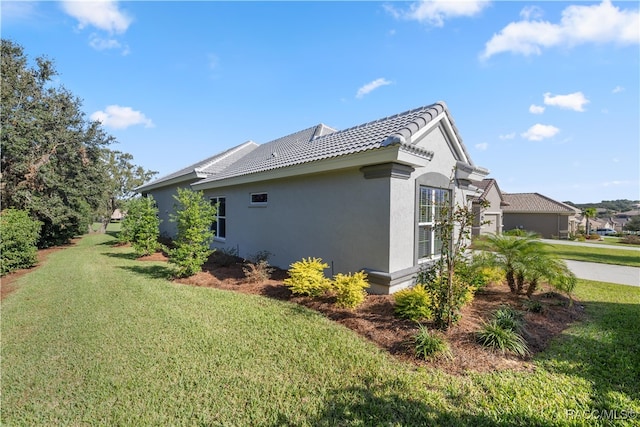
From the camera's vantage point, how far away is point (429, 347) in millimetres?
4109

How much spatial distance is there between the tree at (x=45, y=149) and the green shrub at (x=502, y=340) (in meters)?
20.7

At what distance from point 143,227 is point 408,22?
13.8m

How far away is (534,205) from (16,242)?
45.6 metres

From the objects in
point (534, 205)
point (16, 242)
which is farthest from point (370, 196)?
point (534, 205)

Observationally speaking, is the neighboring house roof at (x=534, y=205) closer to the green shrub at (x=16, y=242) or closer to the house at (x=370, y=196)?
the house at (x=370, y=196)

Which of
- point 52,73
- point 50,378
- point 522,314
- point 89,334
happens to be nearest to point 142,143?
point 52,73

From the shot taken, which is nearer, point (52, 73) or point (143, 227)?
point (143, 227)

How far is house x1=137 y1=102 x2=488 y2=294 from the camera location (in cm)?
661

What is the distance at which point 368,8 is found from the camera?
28.2ft

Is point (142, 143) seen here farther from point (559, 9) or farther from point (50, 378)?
point (559, 9)

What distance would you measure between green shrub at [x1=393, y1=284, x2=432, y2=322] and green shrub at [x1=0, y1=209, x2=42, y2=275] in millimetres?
13862

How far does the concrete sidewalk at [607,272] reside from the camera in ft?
33.0

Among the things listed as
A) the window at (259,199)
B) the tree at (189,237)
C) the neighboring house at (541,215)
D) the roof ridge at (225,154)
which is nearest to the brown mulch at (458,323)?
the tree at (189,237)

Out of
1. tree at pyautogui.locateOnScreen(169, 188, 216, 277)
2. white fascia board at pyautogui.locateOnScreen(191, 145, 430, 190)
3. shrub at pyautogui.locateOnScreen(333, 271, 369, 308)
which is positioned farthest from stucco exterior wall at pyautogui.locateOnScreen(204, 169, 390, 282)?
tree at pyautogui.locateOnScreen(169, 188, 216, 277)
